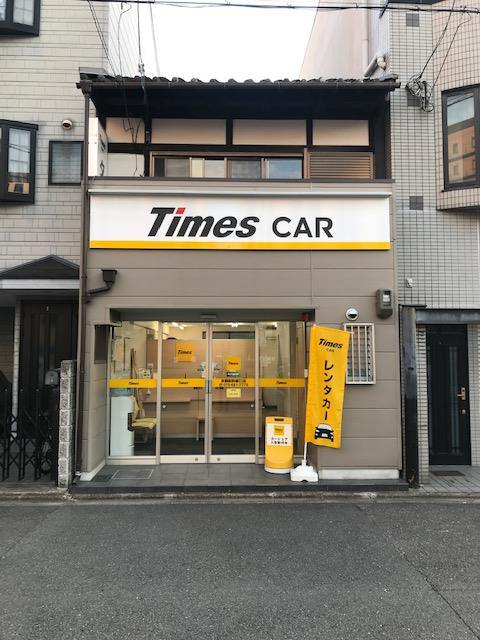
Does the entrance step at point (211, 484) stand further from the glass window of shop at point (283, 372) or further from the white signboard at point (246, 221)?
the white signboard at point (246, 221)

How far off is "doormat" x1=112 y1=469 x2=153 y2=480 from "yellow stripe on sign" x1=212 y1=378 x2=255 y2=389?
1928 millimetres

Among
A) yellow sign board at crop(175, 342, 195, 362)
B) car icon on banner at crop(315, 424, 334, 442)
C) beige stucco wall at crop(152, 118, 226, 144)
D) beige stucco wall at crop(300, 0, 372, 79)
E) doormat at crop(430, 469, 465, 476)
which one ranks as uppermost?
beige stucco wall at crop(300, 0, 372, 79)

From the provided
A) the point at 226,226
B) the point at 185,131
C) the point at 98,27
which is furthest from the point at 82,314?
the point at 98,27

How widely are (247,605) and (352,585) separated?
1.06 meters

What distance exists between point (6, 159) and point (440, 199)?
8716 millimetres

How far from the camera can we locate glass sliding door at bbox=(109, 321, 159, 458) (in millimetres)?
8172

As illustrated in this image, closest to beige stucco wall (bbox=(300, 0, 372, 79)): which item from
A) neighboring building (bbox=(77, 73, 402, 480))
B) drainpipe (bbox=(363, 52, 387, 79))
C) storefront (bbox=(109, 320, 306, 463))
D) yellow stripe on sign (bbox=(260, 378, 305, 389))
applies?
drainpipe (bbox=(363, 52, 387, 79))

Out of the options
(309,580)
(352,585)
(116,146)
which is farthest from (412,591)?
(116,146)

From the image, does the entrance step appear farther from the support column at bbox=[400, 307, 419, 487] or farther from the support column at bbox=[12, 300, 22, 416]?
the support column at bbox=[12, 300, 22, 416]

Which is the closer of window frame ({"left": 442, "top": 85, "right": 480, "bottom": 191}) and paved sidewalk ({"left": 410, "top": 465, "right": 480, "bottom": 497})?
paved sidewalk ({"left": 410, "top": 465, "right": 480, "bottom": 497})

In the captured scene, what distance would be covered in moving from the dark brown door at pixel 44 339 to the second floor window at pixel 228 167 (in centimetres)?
343

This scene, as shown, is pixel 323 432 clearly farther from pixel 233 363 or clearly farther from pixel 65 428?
pixel 65 428

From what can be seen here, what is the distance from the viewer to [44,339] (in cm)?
933

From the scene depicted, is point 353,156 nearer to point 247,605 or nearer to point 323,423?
point 323,423
